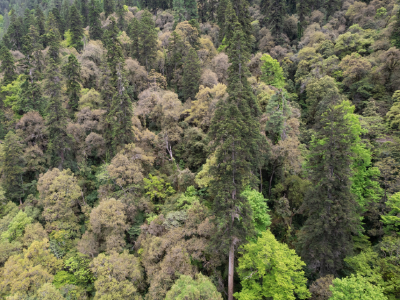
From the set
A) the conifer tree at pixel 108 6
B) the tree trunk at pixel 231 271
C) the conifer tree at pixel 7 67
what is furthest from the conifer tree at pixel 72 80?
the conifer tree at pixel 108 6

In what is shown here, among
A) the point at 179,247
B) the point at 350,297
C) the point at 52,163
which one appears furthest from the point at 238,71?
the point at 52,163

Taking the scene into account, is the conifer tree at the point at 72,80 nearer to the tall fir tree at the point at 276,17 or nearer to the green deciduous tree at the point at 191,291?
the green deciduous tree at the point at 191,291

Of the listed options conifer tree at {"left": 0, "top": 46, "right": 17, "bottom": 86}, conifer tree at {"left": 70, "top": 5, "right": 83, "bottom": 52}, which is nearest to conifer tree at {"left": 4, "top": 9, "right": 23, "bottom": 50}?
conifer tree at {"left": 70, "top": 5, "right": 83, "bottom": 52}

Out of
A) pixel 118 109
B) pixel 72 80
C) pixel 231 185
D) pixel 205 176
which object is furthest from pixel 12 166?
pixel 231 185

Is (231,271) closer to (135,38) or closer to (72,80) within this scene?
(72,80)

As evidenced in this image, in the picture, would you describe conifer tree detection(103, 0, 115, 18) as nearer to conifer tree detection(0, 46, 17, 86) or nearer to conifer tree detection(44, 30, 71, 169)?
conifer tree detection(0, 46, 17, 86)
